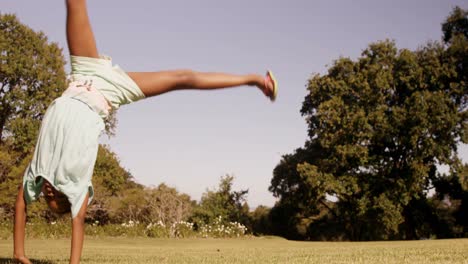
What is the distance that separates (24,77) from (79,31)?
29572 mm

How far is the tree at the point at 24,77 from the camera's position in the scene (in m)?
29.0

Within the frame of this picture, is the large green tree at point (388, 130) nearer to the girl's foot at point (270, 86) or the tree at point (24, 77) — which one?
the tree at point (24, 77)

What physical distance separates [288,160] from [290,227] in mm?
5842

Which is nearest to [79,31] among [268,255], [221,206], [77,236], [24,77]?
[77,236]

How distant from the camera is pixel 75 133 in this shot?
3.10m

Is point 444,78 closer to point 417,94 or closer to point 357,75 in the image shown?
point 417,94

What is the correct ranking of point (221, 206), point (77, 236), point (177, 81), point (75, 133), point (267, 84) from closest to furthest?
1. point (75, 133)
2. point (77, 236)
3. point (177, 81)
4. point (267, 84)
5. point (221, 206)

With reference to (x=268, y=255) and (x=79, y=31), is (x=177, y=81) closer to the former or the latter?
(x=79, y=31)

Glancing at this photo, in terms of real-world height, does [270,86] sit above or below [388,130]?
below

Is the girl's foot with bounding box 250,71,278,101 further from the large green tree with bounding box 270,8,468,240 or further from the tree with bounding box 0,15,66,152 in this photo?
the tree with bounding box 0,15,66,152

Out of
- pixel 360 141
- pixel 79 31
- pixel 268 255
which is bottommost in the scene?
pixel 268 255

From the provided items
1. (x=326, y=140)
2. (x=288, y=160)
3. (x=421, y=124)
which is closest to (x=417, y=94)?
(x=421, y=124)

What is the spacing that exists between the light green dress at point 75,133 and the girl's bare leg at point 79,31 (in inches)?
2.3

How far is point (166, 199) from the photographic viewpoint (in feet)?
83.5
